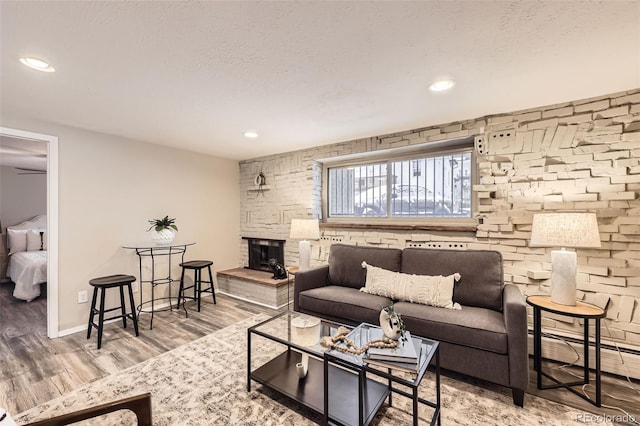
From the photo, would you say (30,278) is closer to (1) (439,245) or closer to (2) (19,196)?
(2) (19,196)

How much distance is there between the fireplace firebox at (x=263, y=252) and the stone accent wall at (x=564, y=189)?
1.92 metres

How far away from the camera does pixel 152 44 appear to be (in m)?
1.56

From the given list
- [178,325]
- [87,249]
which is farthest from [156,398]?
[87,249]

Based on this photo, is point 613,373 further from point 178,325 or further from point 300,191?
point 178,325

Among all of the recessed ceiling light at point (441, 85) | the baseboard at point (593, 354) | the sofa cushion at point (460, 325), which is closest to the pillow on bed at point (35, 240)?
the sofa cushion at point (460, 325)

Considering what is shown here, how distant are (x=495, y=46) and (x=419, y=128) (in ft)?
4.97

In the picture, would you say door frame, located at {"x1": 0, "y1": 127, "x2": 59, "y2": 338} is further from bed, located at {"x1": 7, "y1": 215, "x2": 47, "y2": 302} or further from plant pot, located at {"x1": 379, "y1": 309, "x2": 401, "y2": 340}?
plant pot, located at {"x1": 379, "y1": 309, "x2": 401, "y2": 340}

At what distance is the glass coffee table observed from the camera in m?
1.52

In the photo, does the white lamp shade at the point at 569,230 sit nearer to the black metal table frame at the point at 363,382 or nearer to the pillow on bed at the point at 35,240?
the black metal table frame at the point at 363,382

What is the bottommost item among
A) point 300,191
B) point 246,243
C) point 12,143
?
point 246,243

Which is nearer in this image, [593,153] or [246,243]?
[593,153]

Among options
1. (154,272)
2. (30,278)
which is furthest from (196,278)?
(30,278)

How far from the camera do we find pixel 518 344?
183 centimetres

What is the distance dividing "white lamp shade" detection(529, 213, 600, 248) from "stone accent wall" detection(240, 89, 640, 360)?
0.40 metres
